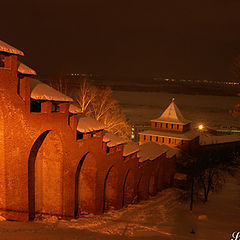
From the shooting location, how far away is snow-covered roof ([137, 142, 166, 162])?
19.8 meters

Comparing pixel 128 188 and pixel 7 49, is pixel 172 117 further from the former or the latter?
pixel 7 49

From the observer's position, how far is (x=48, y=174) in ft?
39.5

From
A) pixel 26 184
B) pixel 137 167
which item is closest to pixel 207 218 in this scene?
pixel 137 167

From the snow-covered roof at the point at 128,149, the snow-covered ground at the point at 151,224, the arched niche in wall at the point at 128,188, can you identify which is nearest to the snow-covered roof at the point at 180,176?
the snow-covered ground at the point at 151,224

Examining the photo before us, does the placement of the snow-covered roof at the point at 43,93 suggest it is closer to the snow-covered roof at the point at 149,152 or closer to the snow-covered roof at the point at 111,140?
the snow-covered roof at the point at 111,140

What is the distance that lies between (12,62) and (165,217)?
12328mm

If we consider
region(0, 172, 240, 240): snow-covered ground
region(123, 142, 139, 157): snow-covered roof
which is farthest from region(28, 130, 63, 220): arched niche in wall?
region(123, 142, 139, 157): snow-covered roof

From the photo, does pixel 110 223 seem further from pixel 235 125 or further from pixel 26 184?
pixel 235 125

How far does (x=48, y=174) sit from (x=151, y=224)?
20.0 feet

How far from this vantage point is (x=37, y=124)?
10.4 metres

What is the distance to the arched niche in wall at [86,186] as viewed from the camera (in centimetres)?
1381

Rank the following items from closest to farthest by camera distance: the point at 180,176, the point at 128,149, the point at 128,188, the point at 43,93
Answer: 1. the point at 43,93
2. the point at 128,149
3. the point at 128,188
4. the point at 180,176

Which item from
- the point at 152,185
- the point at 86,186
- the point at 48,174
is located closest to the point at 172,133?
the point at 152,185

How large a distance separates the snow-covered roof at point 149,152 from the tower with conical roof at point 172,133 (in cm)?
835
